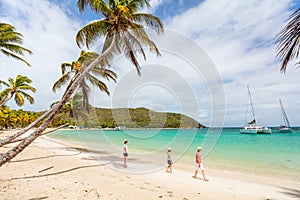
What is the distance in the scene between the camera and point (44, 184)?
20.8 feet

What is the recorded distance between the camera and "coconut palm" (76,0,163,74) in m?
9.44

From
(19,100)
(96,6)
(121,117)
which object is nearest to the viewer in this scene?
(96,6)

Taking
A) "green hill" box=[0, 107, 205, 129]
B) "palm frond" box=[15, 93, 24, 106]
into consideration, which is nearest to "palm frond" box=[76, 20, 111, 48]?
"green hill" box=[0, 107, 205, 129]

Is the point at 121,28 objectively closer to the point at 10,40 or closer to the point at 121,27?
the point at 121,27

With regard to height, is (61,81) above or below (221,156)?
above

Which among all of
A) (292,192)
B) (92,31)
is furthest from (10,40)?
(292,192)

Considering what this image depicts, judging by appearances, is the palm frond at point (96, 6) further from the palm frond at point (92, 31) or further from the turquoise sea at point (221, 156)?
the turquoise sea at point (221, 156)

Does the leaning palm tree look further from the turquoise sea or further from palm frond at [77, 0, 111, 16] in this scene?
the turquoise sea

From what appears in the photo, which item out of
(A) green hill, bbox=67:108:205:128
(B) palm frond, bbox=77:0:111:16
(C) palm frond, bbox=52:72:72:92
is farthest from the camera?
(A) green hill, bbox=67:108:205:128

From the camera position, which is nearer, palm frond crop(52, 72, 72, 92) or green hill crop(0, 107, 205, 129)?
palm frond crop(52, 72, 72, 92)

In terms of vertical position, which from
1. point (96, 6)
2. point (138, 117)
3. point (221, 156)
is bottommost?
point (221, 156)

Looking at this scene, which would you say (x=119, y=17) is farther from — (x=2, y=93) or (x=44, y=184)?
(x=2, y=93)

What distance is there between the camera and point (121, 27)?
→ 973cm

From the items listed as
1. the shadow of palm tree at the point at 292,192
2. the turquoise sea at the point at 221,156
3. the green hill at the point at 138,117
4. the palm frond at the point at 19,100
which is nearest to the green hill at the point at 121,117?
the green hill at the point at 138,117
